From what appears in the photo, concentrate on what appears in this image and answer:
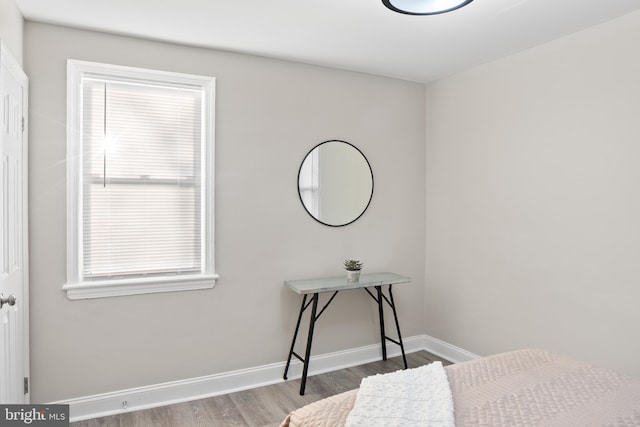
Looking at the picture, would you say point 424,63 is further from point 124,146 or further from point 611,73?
point 124,146

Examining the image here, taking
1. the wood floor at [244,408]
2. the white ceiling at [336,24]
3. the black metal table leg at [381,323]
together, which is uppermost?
the white ceiling at [336,24]

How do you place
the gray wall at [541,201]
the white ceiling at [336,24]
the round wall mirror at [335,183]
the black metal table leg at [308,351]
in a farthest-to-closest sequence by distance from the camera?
→ 1. the round wall mirror at [335,183]
2. the black metal table leg at [308,351]
3. the gray wall at [541,201]
4. the white ceiling at [336,24]

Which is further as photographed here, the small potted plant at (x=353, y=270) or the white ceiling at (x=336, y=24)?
the small potted plant at (x=353, y=270)

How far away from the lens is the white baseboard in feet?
9.32

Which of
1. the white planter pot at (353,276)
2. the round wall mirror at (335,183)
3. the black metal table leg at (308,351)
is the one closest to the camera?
the black metal table leg at (308,351)

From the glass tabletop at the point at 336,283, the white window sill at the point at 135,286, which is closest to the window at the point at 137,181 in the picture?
the white window sill at the point at 135,286

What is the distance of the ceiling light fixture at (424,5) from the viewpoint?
2082 millimetres

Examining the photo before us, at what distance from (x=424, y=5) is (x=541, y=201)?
5.58 ft

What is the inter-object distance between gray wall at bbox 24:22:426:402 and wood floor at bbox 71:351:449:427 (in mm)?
198

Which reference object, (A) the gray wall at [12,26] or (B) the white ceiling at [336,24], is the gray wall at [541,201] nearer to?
(B) the white ceiling at [336,24]

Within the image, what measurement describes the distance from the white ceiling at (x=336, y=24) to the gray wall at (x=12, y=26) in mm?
68

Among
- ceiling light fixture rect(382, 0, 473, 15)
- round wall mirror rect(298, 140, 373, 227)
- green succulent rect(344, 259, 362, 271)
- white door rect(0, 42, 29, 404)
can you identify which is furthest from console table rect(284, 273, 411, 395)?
ceiling light fixture rect(382, 0, 473, 15)

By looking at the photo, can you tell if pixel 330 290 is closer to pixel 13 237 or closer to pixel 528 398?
pixel 528 398

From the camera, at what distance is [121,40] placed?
2879 millimetres
